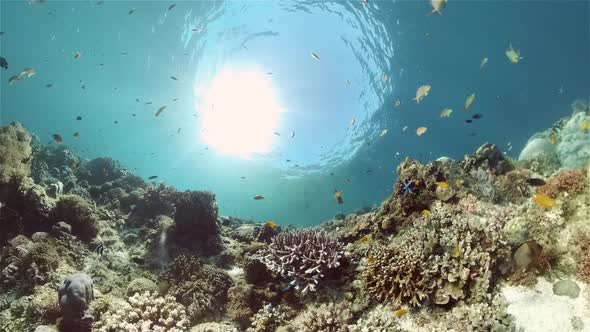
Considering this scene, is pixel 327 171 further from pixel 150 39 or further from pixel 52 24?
pixel 52 24

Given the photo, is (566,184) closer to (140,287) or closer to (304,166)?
(140,287)

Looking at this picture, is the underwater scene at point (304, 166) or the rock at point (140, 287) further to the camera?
the rock at point (140, 287)

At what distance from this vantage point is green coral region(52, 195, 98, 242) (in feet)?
31.9

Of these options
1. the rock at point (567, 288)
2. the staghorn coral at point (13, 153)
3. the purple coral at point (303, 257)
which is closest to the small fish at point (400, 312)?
the purple coral at point (303, 257)

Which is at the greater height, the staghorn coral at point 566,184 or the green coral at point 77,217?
the green coral at point 77,217

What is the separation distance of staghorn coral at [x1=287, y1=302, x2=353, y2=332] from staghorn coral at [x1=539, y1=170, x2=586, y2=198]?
4658 millimetres

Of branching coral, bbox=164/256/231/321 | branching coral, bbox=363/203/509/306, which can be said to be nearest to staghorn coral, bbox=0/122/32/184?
branching coral, bbox=164/256/231/321

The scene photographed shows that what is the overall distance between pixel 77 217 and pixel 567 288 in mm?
11500

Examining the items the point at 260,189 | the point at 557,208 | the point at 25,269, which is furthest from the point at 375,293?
the point at 260,189

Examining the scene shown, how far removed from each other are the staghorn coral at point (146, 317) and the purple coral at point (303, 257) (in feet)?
6.60

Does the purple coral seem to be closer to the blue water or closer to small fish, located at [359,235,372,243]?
small fish, located at [359,235,372,243]

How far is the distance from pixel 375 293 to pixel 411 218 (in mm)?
2643

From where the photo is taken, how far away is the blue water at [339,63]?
28328mm

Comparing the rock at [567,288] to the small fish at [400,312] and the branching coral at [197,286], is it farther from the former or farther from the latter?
the branching coral at [197,286]
